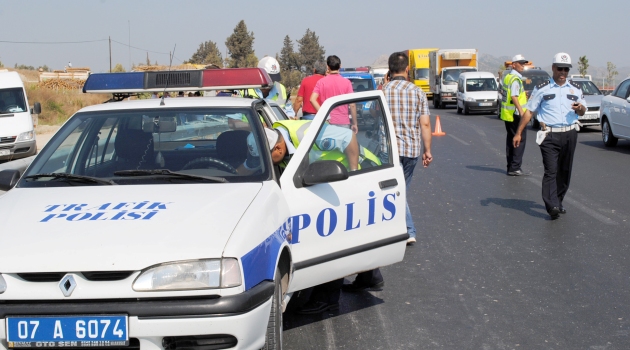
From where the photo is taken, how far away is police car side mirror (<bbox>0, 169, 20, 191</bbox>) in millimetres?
5023

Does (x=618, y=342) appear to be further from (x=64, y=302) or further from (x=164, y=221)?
(x=64, y=302)

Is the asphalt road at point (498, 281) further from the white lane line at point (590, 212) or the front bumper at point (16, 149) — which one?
the front bumper at point (16, 149)

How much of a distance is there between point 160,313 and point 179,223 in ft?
1.69

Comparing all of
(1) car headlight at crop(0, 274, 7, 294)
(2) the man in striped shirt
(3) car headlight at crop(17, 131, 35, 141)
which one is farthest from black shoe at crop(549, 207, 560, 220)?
(3) car headlight at crop(17, 131, 35, 141)

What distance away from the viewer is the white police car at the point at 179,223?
141 inches

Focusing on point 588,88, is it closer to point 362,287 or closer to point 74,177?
point 362,287

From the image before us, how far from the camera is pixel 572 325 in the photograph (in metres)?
5.27

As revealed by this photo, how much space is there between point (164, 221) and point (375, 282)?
8.68ft

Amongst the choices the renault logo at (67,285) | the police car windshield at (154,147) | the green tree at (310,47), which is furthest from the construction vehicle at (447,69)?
the green tree at (310,47)

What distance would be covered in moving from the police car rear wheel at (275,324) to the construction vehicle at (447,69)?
3530 centimetres

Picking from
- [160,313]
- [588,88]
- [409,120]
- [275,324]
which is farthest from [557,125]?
[588,88]

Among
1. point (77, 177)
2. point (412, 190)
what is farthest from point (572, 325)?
point (412, 190)

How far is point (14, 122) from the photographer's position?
1908 cm

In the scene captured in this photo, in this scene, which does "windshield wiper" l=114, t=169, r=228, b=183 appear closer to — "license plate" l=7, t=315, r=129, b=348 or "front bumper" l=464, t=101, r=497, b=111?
"license plate" l=7, t=315, r=129, b=348
